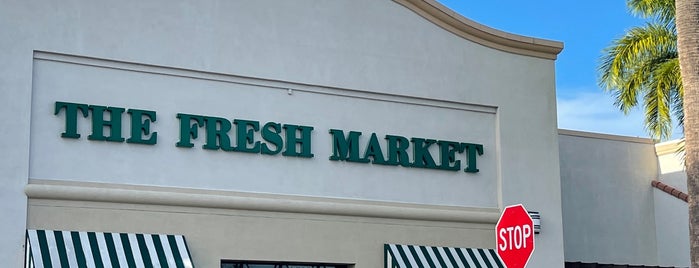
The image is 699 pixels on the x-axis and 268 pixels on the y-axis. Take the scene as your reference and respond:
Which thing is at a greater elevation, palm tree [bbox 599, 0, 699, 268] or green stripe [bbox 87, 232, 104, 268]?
palm tree [bbox 599, 0, 699, 268]

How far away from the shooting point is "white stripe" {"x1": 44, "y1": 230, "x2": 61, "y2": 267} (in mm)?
16062

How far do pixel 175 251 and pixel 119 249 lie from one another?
3.06ft

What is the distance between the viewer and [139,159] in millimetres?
17734

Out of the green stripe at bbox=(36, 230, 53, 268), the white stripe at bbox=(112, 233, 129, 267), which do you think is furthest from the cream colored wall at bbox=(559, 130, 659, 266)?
the green stripe at bbox=(36, 230, 53, 268)

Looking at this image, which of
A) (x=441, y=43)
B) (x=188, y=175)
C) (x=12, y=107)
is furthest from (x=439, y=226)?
(x=12, y=107)

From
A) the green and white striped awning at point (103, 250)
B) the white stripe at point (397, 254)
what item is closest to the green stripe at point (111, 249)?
the green and white striped awning at point (103, 250)

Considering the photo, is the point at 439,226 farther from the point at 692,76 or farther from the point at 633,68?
the point at 633,68

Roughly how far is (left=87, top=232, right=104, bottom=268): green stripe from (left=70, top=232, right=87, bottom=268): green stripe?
17 cm

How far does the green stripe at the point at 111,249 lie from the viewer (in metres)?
16.6

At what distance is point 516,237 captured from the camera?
12359 mm

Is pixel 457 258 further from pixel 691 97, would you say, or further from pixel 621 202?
pixel 621 202

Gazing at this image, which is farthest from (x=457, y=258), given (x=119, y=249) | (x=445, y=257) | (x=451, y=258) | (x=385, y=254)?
(x=119, y=249)

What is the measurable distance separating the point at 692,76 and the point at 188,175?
9.02 metres

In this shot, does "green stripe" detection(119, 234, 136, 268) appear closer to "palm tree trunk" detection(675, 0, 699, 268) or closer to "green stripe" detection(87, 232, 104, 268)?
"green stripe" detection(87, 232, 104, 268)
